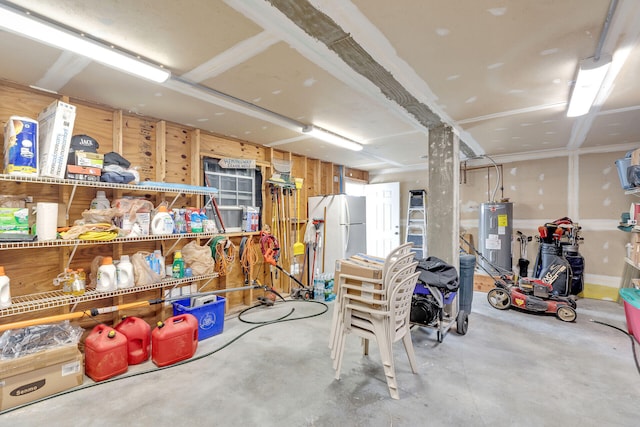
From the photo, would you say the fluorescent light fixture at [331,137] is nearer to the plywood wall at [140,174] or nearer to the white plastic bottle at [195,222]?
the plywood wall at [140,174]

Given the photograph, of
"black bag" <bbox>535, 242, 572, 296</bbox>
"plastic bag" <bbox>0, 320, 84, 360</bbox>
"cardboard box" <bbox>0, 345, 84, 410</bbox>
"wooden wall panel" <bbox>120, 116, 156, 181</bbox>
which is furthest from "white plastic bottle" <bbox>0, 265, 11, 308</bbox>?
"black bag" <bbox>535, 242, 572, 296</bbox>

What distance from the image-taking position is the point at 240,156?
416 centimetres

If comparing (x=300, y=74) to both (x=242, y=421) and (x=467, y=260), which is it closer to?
(x=242, y=421)

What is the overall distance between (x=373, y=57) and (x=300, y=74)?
576 millimetres

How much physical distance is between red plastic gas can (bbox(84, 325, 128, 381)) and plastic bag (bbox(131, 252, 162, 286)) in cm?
46

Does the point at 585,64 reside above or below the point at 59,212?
above

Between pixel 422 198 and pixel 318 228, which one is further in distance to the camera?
pixel 422 198

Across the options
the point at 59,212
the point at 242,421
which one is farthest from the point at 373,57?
the point at 59,212

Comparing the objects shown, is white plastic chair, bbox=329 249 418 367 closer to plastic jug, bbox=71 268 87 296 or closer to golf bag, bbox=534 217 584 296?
plastic jug, bbox=71 268 87 296

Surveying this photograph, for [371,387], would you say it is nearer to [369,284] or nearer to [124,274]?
[369,284]

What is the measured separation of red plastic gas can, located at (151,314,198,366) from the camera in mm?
2475

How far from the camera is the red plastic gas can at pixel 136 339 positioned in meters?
2.52

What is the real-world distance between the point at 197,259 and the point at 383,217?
4.37 m

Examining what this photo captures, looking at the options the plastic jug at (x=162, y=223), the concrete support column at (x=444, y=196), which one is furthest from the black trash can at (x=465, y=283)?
the plastic jug at (x=162, y=223)
